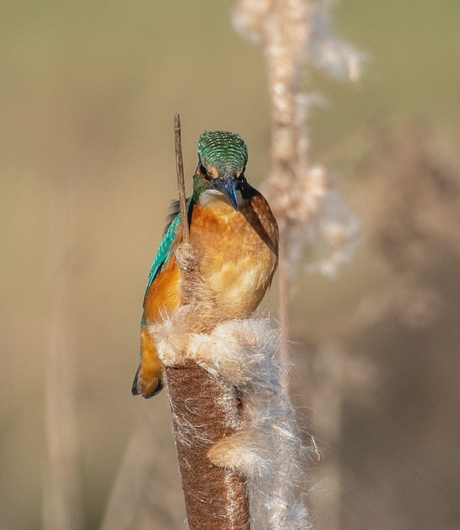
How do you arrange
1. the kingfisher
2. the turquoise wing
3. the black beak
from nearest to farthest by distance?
the black beak
the kingfisher
the turquoise wing

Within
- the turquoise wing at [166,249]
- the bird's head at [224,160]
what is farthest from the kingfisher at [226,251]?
the bird's head at [224,160]

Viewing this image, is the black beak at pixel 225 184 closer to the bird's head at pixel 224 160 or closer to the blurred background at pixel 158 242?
the bird's head at pixel 224 160

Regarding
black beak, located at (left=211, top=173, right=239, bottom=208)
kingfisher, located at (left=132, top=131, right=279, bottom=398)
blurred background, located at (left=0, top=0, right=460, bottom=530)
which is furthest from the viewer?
blurred background, located at (left=0, top=0, right=460, bottom=530)

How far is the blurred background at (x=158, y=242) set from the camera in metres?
3.21

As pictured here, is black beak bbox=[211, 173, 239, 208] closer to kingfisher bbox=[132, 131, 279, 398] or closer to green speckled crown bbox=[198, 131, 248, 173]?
green speckled crown bbox=[198, 131, 248, 173]

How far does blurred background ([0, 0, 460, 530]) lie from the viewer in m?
3.21

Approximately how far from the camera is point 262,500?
6.25 ft

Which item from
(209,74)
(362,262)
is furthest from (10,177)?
(362,262)

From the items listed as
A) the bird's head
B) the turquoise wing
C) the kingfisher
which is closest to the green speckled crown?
the bird's head

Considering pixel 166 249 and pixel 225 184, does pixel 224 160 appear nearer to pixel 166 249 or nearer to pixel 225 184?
pixel 225 184

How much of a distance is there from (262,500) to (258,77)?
5253mm

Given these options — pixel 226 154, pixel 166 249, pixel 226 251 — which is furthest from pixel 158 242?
pixel 226 154

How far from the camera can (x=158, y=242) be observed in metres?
5.69

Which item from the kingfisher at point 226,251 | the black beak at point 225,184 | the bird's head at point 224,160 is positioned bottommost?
the kingfisher at point 226,251
